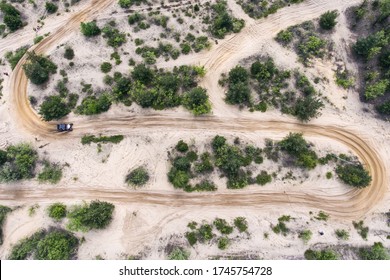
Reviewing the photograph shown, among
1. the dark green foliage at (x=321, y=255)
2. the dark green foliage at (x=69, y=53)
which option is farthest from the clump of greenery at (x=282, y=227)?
the dark green foliage at (x=69, y=53)

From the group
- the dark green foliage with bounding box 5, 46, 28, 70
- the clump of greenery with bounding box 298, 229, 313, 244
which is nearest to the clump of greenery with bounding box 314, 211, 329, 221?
the clump of greenery with bounding box 298, 229, 313, 244

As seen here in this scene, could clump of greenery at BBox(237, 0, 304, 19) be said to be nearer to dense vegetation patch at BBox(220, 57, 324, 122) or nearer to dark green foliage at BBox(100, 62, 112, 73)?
dense vegetation patch at BBox(220, 57, 324, 122)

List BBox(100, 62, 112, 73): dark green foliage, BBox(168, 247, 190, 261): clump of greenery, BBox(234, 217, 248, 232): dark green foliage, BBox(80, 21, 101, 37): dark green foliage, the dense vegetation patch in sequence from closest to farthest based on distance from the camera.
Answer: BBox(168, 247, 190, 261): clump of greenery, BBox(234, 217, 248, 232): dark green foliage, the dense vegetation patch, BBox(100, 62, 112, 73): dark green foliage, BBox(80, 21, 101, 37): dark green foliage

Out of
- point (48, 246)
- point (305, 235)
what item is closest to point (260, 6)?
point (305, 235)

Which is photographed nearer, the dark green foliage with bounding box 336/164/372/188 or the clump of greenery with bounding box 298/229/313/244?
the clump of greenery with bounding box 298/229/313/244

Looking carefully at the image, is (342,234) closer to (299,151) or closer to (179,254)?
(299,151)

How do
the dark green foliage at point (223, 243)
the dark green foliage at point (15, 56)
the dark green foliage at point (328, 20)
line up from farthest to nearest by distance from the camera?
the dark green foliage at point (15, 56)
the dark green foliage at point (328, 20)
the dark green foliage at point (223, 243)

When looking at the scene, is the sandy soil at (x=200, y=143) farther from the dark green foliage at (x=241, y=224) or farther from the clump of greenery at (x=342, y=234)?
the dark green foliage at (x=241, y=224)

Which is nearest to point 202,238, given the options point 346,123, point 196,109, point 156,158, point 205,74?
point 156,158
